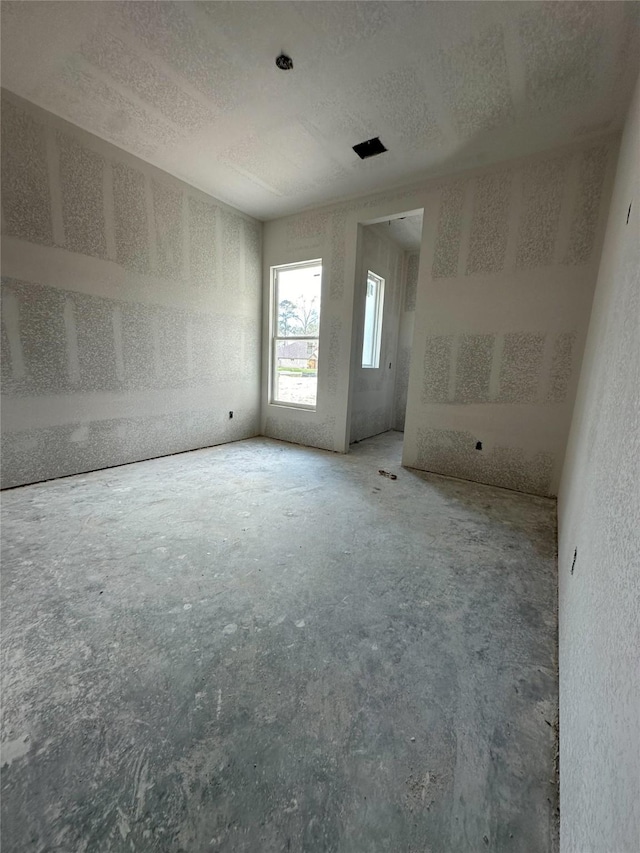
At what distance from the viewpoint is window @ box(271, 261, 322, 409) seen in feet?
13.7

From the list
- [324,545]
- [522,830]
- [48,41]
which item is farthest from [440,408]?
[48,41]

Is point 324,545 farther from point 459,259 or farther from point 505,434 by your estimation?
point 459,259

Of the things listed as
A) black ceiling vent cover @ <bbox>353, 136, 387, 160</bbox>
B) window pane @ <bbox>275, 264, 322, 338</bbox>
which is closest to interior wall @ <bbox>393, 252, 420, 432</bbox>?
window pane @ <bbox>275, 264, 322, 338</bbox>

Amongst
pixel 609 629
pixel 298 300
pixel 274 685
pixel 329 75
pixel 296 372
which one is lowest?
pixel 274 685

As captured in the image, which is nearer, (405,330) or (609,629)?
(609,629)

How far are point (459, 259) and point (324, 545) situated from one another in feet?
9.49

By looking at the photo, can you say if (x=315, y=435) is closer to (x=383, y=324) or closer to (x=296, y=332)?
(x=296, y=332)

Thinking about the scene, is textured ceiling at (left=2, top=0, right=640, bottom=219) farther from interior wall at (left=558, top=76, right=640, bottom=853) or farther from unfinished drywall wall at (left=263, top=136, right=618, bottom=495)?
interior wall at (left=558, top=76, right=640, bottom=853)

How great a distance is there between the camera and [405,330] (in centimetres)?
547

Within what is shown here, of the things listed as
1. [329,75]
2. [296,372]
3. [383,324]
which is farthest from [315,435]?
[329,75]

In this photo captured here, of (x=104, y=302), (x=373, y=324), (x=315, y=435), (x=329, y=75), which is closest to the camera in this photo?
(x=329, y=75)

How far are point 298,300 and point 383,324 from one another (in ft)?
4.75

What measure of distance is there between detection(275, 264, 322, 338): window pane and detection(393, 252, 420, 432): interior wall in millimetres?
1762

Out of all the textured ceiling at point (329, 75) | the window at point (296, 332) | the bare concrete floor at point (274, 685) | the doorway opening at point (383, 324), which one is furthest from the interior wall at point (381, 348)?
the bare concrete floor at point (274, 685)
